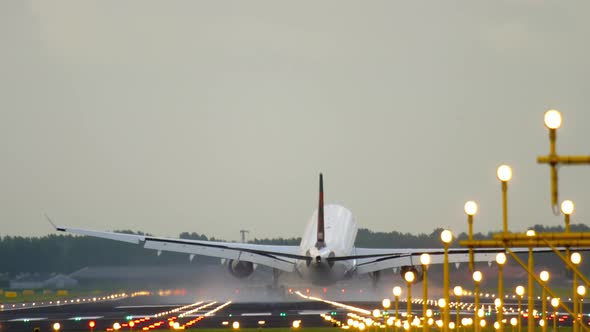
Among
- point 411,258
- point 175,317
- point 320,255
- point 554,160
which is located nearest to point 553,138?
point 554,160

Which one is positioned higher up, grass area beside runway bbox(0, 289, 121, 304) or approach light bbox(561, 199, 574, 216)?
grass area beside runway bbox(0, 289, 121, 304)

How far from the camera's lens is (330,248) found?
269 feet

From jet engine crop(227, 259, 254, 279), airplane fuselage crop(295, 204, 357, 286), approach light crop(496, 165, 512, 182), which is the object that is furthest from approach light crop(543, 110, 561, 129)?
jet engine crop(227, 259, 254, 279)

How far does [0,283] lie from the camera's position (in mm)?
148875

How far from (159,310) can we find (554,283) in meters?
30.8

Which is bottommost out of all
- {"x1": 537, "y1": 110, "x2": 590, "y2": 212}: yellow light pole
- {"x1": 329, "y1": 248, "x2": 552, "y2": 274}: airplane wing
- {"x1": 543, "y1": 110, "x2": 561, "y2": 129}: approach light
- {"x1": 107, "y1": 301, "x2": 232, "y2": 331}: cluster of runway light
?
{"x1": 537, "y1": 110, "x2": 590, "y2": 212}: yellow light pole

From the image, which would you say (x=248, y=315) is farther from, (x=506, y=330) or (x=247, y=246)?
(x=506, y=330)

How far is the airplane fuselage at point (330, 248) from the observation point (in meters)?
77.8

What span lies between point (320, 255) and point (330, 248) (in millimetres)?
5115

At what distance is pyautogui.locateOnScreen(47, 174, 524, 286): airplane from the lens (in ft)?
257

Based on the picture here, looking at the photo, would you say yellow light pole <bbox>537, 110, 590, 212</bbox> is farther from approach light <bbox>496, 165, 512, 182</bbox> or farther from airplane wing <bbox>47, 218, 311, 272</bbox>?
airplane wing <bbox>47, 218, 311, 272</bbox>

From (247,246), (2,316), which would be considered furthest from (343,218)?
(2,316)

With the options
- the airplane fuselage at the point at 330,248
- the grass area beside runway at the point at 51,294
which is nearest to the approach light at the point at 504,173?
the airplane fuselage at the point at 330,248

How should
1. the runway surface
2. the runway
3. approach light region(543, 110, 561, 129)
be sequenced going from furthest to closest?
the runway → the runway surface → approach light region(543, 110, 561, 129)
